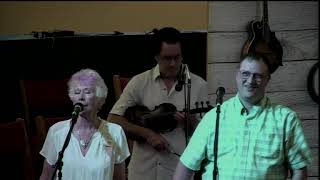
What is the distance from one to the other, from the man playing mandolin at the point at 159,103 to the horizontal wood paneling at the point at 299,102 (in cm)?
87

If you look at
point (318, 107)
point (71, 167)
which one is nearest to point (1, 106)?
point (71, 167)

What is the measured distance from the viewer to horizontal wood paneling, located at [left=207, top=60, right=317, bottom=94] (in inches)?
128

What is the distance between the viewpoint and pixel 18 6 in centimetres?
283

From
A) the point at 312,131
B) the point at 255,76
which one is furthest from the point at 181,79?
the point at 312,131

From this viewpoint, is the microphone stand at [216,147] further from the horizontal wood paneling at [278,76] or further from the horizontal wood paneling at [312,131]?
the horizontal wood paneling at [312,131]

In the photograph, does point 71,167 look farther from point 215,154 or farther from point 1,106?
point 1,106

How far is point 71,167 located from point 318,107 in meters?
1.90

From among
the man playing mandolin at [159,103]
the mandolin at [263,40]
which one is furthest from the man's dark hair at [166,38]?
the mandolin at [263,40]

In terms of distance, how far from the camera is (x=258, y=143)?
199 centimetres

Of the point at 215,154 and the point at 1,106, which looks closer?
the point at 215,154

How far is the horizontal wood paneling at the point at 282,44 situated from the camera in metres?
3.24

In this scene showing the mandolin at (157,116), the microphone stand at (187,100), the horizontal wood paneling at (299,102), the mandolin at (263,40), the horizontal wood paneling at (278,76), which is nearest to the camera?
the microphone stand at (187,100)

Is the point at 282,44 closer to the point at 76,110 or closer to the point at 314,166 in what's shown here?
the point at 314,166

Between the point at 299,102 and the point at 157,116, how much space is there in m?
1.24
